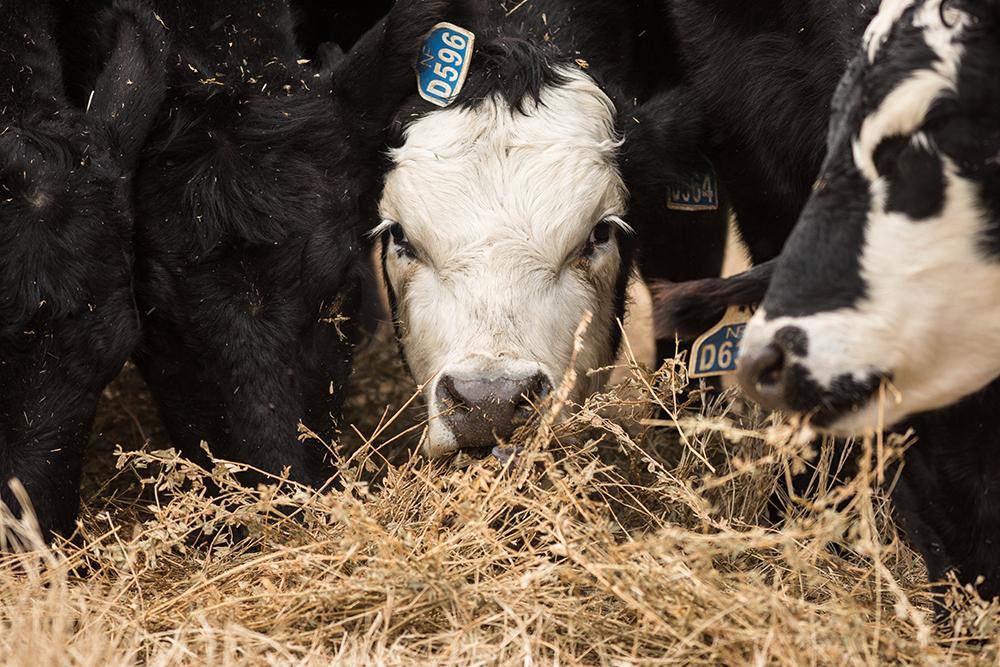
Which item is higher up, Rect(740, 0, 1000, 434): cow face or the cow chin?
Rect(740, 0, 1000, 434): cow face

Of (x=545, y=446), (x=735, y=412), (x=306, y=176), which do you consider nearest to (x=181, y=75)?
(x=306, y=176)

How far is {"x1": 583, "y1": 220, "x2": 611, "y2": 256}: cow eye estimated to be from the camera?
3.15m

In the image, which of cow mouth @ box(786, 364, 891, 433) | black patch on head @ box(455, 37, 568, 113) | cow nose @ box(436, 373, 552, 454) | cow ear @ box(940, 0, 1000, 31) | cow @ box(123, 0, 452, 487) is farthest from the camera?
black patch on head @ box(455, 37, 568, 113)

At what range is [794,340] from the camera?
1.98 metres

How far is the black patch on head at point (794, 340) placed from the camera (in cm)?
197

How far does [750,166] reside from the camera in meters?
3.19

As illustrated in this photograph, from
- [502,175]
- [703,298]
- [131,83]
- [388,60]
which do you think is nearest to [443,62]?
[388,60]

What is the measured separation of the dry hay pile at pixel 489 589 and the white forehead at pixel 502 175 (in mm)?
606

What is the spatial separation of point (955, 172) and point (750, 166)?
134 cm

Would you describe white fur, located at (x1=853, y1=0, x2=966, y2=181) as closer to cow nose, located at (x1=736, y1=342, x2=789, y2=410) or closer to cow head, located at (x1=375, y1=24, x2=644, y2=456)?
cow nose, located at (x1=736, y1=342, x2=789, y2=410)

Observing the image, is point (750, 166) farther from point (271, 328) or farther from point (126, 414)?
point (126, 414)

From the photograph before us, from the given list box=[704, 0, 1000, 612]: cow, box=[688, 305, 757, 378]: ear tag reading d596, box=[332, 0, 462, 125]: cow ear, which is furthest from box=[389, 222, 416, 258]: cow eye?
box=[704, 0, 1000, 612]: cow

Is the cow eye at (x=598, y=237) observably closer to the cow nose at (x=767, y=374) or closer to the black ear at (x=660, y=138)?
the black ear at (x=660, y=138)

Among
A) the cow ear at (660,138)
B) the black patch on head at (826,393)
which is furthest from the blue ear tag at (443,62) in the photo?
the black patch on head at (826,393)
